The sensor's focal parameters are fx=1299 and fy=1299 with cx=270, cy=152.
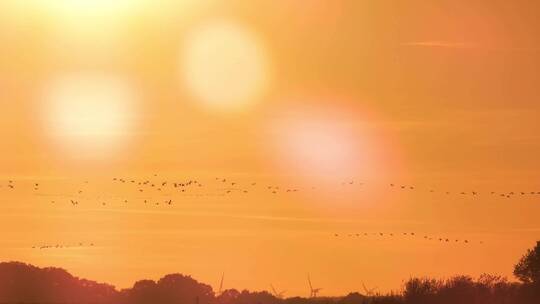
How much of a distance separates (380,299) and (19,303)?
37405 millimetres

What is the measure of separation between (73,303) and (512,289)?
49999 mm

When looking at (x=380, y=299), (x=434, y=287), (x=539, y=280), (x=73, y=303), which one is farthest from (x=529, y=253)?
(x=73, y=303)

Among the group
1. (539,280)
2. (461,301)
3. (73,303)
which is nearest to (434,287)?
(461,301)

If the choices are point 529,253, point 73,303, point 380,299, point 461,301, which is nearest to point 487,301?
point 461,301

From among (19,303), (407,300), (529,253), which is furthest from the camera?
(529,253)

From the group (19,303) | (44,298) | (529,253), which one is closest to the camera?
(19,303)

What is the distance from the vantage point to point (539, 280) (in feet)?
497

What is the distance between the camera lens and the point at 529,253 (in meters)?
161

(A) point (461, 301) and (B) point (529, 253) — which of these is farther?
(B) point (529, 253)

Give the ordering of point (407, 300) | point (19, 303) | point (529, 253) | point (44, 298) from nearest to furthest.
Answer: point (19, 303), point (407, 300), point (44, 298), point (529, 253)

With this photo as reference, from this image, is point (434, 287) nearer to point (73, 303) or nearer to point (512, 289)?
point (512, 289)

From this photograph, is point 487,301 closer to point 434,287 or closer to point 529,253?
point 434,287

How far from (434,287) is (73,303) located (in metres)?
40.4

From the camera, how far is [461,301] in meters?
141
